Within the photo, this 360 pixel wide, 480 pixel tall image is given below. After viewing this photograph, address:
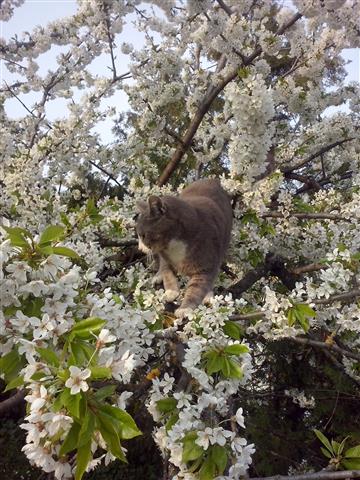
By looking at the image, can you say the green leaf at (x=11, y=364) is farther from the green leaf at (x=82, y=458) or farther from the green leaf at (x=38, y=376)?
the green leaf at (x=82, y=458)

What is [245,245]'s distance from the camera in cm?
432

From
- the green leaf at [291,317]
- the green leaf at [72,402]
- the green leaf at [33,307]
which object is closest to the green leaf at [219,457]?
the green leaf at [72,402]

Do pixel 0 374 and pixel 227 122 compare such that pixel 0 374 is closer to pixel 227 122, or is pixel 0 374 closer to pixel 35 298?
pixel 35 298

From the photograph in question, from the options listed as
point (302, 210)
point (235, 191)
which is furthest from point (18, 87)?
point (302, 210)

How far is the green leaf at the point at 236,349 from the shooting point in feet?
6.28

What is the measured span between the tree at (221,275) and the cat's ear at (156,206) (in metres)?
0.45

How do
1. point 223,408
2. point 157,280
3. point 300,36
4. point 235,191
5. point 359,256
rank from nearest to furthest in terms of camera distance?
point 223,408
point 359,256
point 157,280
point 235,191
point 300,36

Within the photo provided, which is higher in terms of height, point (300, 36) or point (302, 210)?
point (300, 36)

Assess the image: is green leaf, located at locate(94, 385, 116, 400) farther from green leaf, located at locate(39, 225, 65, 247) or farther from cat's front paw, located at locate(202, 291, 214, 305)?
cat's front paw, located at locate(202, 291, 214, 305)

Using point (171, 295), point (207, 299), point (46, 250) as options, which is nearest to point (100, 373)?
point (46, 250)

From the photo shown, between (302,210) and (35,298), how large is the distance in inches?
125

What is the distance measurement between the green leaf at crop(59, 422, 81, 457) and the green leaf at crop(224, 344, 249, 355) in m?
0.89

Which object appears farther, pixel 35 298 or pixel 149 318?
pixel 149 318

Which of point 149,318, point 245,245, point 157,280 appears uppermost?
point 245,245
